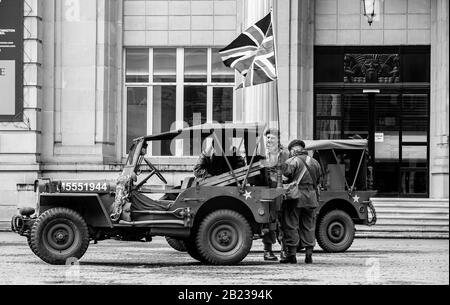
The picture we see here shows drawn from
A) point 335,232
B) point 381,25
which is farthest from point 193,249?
point 381,25

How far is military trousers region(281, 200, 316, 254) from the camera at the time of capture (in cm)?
1603

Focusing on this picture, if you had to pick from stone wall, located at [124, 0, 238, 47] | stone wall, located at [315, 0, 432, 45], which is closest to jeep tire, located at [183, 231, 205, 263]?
stone wall, located at [124, 0, 238, 47]

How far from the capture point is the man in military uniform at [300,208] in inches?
632

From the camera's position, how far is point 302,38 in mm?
29156

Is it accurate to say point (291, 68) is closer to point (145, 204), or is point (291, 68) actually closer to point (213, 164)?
point (213, 164)

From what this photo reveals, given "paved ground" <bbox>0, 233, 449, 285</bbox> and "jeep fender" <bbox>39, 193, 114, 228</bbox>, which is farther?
"jeep fender" <bbox>39, 193, 114, 228</bbox>

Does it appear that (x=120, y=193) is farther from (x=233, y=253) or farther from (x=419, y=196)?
(x=419, y=196)

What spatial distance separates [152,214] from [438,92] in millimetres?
15112

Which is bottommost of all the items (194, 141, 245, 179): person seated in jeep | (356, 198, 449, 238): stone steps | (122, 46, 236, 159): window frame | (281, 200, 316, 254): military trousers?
(356, 198, 449, 238): stone steps

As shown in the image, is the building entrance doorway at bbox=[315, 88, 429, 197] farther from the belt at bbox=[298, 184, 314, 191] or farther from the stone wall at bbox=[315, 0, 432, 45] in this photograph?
the belt at bbox=[298, 184, 314, 191]

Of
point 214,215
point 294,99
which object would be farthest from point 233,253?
point 294,99

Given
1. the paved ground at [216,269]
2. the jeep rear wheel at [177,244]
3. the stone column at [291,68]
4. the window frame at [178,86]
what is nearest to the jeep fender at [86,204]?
the paved ground at [216,269]

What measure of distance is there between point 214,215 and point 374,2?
564 inches

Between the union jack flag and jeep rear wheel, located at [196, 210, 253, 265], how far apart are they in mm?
3435
